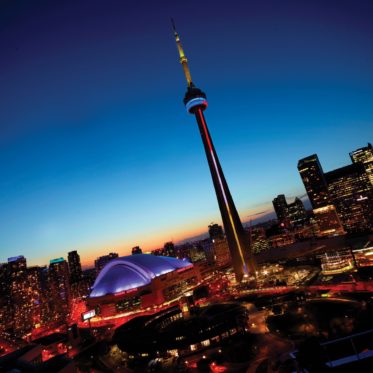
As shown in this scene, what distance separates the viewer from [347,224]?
181 metres

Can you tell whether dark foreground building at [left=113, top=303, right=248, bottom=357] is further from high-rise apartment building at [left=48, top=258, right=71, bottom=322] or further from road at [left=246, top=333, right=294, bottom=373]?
high-rise apartment building at [left=48, top=258, right=71, bottom=322]

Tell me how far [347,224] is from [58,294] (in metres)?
197

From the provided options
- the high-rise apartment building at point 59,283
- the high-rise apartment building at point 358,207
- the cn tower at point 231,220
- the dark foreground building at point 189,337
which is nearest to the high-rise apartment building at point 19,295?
the high-rise apartment building at point 59,283

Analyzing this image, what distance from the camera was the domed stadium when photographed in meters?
74.2

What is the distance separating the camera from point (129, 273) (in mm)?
81062

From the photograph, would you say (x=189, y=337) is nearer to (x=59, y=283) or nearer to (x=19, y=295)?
(x=19, y=295)

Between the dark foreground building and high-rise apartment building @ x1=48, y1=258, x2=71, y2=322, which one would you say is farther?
high-rise apartment building @ x1=48, y1=258, x2=71, y2=322

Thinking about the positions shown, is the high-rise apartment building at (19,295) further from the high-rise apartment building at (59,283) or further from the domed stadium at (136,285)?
the domed stadium at (136,285)

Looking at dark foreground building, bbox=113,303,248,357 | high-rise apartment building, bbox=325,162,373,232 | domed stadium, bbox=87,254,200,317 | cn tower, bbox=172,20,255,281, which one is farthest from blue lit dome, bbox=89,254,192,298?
high-rise apartment building, bbox=325,162,373,232

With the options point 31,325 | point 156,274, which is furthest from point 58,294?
point 156,274

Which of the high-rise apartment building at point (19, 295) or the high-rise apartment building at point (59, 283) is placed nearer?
the high-rise apartment building at point (19, 295)

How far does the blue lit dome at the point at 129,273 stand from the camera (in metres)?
76.7

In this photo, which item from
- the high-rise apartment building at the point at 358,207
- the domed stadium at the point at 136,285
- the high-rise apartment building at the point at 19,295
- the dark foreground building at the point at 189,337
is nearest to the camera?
the dark foreground building at the point at 189,337

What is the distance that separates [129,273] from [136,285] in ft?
20.3
